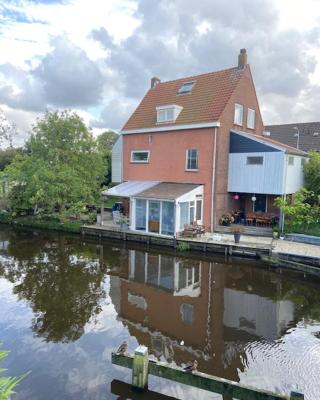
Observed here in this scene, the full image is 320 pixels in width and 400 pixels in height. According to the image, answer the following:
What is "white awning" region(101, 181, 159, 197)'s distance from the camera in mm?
22102

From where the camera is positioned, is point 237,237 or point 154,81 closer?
point 237,237

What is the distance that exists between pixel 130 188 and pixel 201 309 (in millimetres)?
13172

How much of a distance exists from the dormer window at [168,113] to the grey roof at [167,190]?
14.8ft

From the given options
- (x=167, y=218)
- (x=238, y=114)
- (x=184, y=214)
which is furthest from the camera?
(x=238, y=114)

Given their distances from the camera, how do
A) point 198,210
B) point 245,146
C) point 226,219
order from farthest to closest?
point 226,219 → point 198,210 → point 245,146

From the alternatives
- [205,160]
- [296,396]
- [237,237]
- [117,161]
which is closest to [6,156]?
[117,161]

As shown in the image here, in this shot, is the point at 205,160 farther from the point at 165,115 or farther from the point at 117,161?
the point at 117,161

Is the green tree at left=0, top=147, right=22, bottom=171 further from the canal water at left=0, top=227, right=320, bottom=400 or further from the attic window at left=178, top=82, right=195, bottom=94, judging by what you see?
the canal water at left=0, top=227, right=320, bottom=400

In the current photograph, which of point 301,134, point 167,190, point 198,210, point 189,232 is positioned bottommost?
point 189,232

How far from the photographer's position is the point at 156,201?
20.4m

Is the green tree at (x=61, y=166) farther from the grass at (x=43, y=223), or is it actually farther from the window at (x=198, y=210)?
the window at (x=198, y=210)

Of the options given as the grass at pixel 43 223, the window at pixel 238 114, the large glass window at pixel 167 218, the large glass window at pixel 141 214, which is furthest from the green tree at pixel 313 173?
the grass at pixel 43 223

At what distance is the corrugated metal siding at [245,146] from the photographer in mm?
20172

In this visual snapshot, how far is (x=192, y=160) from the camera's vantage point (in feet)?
71.4
